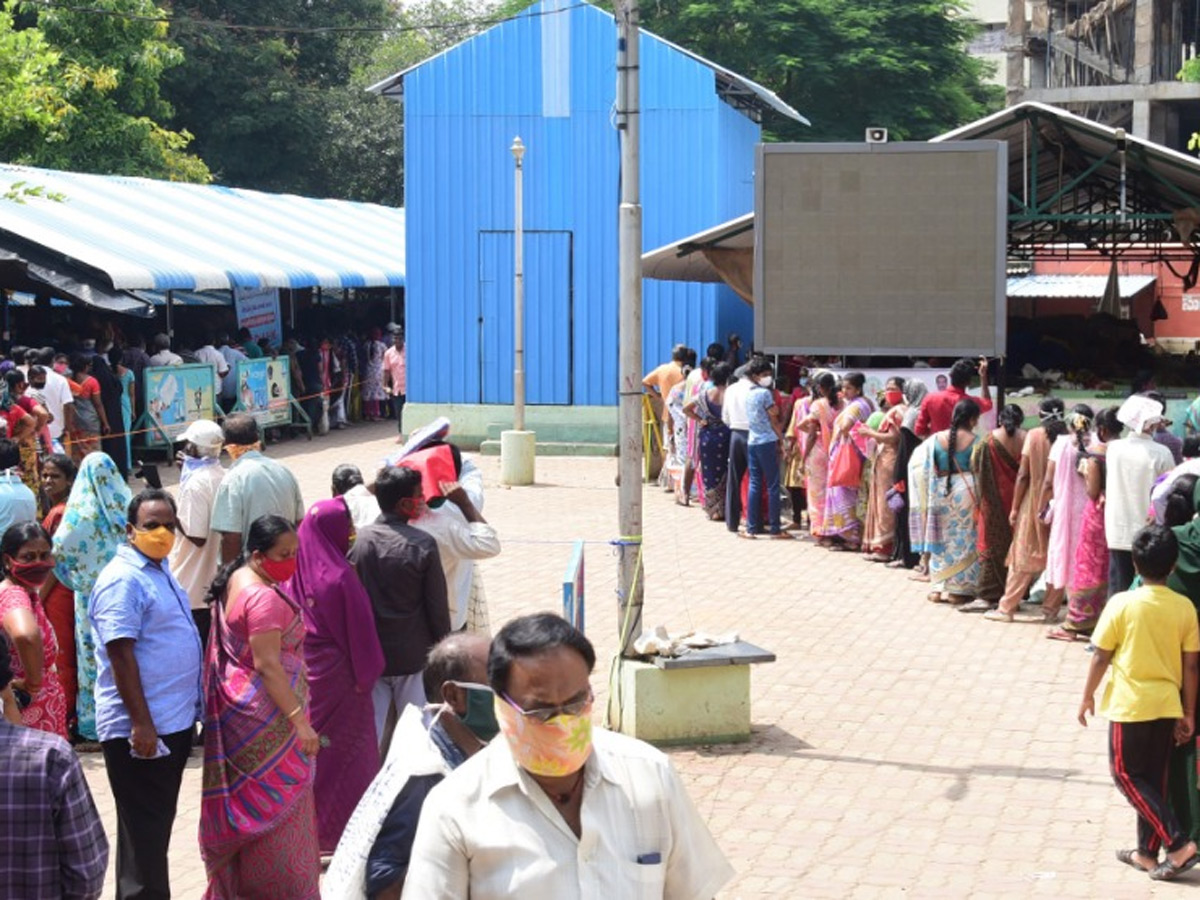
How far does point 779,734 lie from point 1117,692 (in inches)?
102

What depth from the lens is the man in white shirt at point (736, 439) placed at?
16.1m

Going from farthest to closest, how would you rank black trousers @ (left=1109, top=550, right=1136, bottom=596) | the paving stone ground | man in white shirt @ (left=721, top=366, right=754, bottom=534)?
man in white shirt @ (left=721, top=366, right=754, bottom=534) < black trousers @ (left=1109, top=550, right=1136, bottom=596) < the paving stone ground

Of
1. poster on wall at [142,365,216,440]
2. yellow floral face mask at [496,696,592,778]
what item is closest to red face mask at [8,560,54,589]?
yellow floral face mask at [496,696,592,778]

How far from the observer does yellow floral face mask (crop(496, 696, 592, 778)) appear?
323cm

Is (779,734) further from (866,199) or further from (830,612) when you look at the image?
(866,199)

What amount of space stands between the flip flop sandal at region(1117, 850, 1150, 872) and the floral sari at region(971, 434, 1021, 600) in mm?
5312

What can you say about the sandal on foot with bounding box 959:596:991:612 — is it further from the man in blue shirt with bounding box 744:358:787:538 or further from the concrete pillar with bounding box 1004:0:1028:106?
the concrete pillar with bounding box 1004:0:1028:106

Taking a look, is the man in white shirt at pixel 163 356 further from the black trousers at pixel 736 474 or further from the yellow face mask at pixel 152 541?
the yellow face mask at pixel 152 541

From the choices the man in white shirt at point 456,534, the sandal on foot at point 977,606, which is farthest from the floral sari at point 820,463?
the man in white shirt at point 456,534

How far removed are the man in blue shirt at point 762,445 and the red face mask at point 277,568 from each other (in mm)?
9995

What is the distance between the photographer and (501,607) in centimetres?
Answer: 1248

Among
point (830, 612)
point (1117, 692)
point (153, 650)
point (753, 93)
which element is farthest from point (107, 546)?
point (753, 93)

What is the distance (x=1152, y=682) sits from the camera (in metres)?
6.85

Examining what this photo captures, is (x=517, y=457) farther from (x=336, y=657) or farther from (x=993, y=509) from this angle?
(x=336, y=657)
